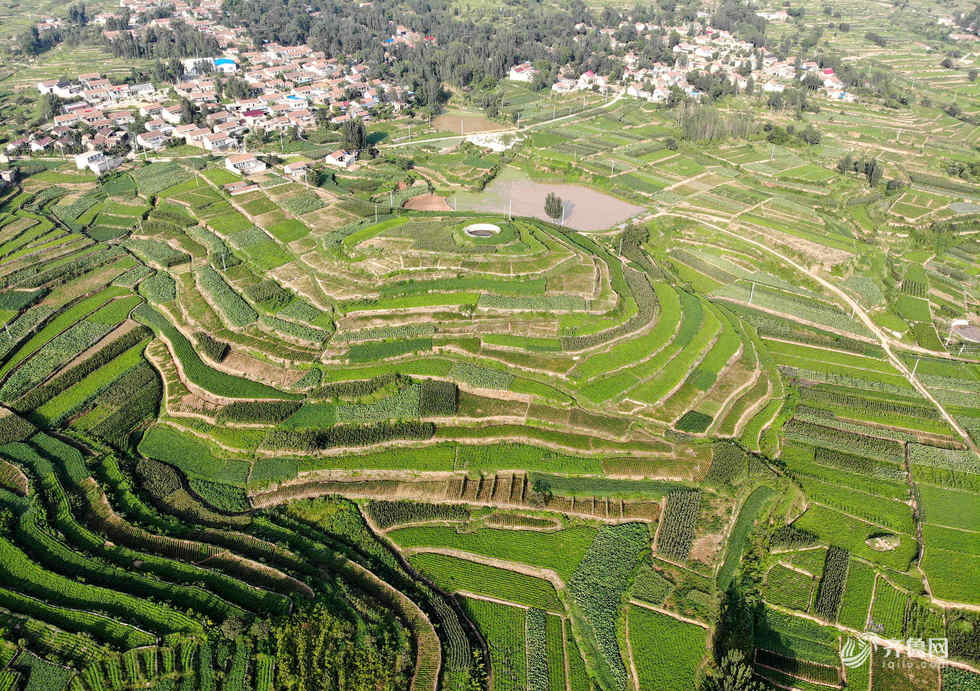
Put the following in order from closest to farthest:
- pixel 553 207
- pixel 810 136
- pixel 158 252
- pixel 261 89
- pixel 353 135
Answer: pixel 158 252 < pixel 553 207 < pixel 353 135 < pixel 810 136 < pixel 261 89

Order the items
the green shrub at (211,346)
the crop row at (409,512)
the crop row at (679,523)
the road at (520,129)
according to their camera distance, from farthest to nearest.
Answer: the road at (520,129) → the green shrub at (211,346) → the crop row at (409,512) → the crop row at (679,523)

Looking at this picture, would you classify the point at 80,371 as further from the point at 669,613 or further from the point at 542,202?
the point at 542,202

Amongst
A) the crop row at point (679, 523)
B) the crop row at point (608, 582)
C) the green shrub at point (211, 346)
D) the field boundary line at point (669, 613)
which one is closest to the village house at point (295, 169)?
the green shrub at point (211, 346)

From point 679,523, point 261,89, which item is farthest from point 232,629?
point 261,89

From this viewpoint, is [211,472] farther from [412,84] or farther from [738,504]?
[412,84]

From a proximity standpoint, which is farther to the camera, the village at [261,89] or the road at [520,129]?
the road at [520,129]

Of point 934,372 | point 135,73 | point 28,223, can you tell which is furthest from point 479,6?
point 934,372

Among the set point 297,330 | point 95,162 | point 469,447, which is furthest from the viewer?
point 95,162

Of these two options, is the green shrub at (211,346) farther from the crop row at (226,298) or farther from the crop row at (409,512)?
the crop row at (409,512)

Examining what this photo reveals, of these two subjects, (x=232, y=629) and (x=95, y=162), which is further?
(x=95, y=162)
